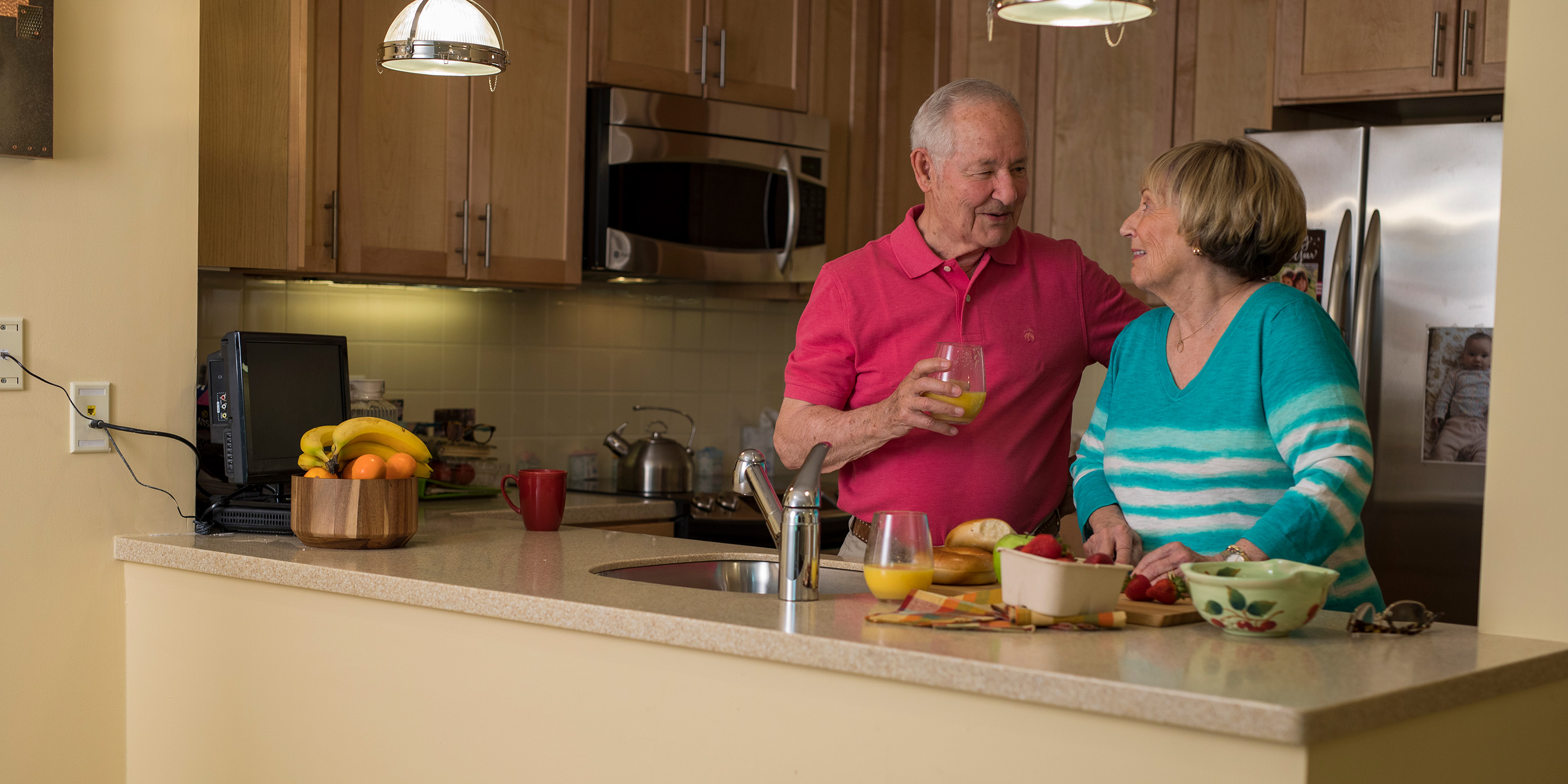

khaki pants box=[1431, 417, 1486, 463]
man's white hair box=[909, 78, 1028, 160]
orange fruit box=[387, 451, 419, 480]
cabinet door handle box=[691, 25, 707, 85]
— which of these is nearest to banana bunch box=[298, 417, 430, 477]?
orange fruit box=[387, 451, 419, 480]

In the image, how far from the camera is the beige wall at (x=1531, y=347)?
1601 mm

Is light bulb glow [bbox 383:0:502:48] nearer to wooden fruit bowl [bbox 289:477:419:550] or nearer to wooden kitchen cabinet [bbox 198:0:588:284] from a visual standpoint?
wooden fruit bowl [bbox 289:477:419:550]

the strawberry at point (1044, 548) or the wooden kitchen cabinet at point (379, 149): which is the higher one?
the wooden kitchen cabinet at point (379, 149)

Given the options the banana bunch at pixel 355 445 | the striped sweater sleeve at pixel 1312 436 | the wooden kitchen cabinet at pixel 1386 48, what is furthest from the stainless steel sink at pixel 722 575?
the wooden kitchen cabinet at pixel 1386 48

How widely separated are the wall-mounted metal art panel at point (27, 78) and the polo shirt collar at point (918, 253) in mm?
1368

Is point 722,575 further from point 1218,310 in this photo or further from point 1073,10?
point 1073,10

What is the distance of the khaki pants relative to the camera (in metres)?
3.10

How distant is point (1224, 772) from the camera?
1.28m

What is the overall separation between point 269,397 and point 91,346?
0.95 ft

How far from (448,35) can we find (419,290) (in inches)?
59.7

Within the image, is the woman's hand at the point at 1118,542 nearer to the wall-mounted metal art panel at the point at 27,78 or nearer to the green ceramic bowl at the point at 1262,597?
the green ceramic bowl at the point at 1262,597

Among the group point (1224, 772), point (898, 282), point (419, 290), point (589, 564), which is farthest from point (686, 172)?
point (1224, 772)

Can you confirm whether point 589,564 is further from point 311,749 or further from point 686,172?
point 686,172

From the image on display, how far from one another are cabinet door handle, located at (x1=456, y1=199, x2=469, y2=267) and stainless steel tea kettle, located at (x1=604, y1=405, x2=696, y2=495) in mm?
731
